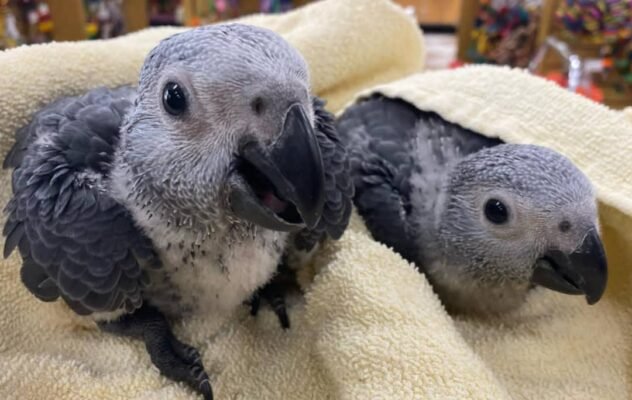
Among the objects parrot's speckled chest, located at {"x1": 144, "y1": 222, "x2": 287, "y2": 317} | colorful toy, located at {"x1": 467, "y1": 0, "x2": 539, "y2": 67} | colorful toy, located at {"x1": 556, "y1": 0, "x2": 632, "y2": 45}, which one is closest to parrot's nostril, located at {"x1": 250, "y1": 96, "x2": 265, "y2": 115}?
parrot's speckled chest, located at {"x1": 144, "y1": 222, "x2": 287, "y2": 317}

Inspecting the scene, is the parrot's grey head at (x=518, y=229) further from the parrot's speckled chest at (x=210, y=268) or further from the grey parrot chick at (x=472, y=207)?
the parrot's speckled chest at (x=210, y=268)

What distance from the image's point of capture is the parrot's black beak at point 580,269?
0.68 metres

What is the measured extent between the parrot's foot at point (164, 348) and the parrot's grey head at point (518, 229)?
0.37 m

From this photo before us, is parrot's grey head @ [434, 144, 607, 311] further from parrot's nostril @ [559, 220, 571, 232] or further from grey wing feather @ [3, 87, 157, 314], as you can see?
grey wing feather @ [3, 87, 157, 314]

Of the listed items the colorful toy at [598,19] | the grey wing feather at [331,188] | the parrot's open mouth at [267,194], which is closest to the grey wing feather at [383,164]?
the grey wing feather at [331,188]

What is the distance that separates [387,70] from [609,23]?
39.5 inches

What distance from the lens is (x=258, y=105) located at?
1.63 ft

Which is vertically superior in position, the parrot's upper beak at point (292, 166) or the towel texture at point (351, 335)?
the parrot's upper beak at point (292, 166)

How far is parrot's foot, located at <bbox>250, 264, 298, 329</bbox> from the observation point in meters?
0.77

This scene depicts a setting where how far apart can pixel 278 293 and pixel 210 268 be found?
0.19 m

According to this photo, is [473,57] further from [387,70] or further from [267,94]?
[267,94]

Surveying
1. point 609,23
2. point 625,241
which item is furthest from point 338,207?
point 609,23

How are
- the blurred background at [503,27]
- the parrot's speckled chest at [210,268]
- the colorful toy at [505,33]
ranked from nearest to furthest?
1. the parrot's speckled chest at [210,268]
2. the blurred background at [503,27]
3. the colorful toy at [505,33]

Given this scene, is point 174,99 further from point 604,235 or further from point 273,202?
point 604,235
